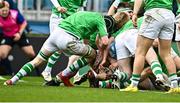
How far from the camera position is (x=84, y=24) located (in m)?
14.1

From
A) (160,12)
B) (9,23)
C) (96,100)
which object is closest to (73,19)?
(160,12)

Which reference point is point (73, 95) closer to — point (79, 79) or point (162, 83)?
point (162, 83)

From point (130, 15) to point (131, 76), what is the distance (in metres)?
1.00

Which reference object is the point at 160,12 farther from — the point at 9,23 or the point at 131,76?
the point at 9,23

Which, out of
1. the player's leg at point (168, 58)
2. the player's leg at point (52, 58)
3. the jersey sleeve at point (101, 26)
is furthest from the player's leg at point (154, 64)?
the player's leg at point (52, 58)

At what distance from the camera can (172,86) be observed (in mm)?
13406

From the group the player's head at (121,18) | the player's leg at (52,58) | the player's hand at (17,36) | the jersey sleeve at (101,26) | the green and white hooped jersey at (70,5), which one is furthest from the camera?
the player's hand at (17,36)

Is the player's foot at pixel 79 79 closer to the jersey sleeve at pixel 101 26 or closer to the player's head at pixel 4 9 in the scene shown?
the jersey sleeve at pixel 101 26

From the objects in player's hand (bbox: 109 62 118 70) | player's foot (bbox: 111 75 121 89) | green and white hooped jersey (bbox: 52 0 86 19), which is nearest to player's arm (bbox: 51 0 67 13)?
green and white hooped jersey (bbox: 52 0 86 19)

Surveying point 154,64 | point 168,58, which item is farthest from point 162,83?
point 168,58

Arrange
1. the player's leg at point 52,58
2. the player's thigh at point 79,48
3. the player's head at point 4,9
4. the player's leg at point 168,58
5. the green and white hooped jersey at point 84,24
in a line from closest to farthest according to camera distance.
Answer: the player's leg at point 168,58 → the green and white hooped jersey at point 84,24 → the player's thigh at point 79,48 → the player's leg at point 52,58 → the player's head at point 4,9

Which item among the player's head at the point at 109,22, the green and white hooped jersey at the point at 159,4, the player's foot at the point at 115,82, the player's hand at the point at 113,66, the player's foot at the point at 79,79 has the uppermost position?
the green and white hooped jersey at the point at 159,4

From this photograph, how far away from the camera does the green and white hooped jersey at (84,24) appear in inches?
551

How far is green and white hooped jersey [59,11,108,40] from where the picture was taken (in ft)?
45.9
